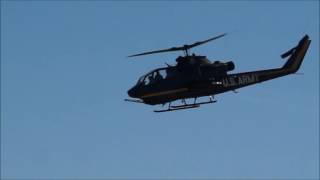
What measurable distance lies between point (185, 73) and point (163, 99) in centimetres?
319

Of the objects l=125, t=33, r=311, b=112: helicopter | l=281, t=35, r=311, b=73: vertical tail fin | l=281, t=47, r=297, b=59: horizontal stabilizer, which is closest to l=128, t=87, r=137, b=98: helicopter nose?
l=125, t=33, r=311, b=112: helicopter

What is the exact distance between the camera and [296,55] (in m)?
95.3

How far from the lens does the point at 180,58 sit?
85.6m

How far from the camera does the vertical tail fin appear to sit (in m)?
93.8

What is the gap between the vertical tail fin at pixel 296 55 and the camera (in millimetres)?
93812

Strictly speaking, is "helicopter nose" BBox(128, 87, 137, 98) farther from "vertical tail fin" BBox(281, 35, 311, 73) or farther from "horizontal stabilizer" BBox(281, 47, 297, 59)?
"horizontal stabilizer" BBox(281, 47, 297, 59)

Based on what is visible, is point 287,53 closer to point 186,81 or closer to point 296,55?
point 296,55

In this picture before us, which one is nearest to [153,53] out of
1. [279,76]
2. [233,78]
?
[233,78]

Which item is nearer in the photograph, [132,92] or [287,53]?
[132,92]

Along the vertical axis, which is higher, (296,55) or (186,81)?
(296,55)

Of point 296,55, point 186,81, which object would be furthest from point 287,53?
point 186,81

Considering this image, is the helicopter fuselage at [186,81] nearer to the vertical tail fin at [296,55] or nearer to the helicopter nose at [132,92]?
the helicopter nose at [132,92]

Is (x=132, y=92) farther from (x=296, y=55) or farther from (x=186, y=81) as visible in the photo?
(x=296, y=55)

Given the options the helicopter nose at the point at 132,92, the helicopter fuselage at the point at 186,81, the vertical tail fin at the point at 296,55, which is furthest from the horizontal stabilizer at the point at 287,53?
the helicopter nose at the point at 132,92
